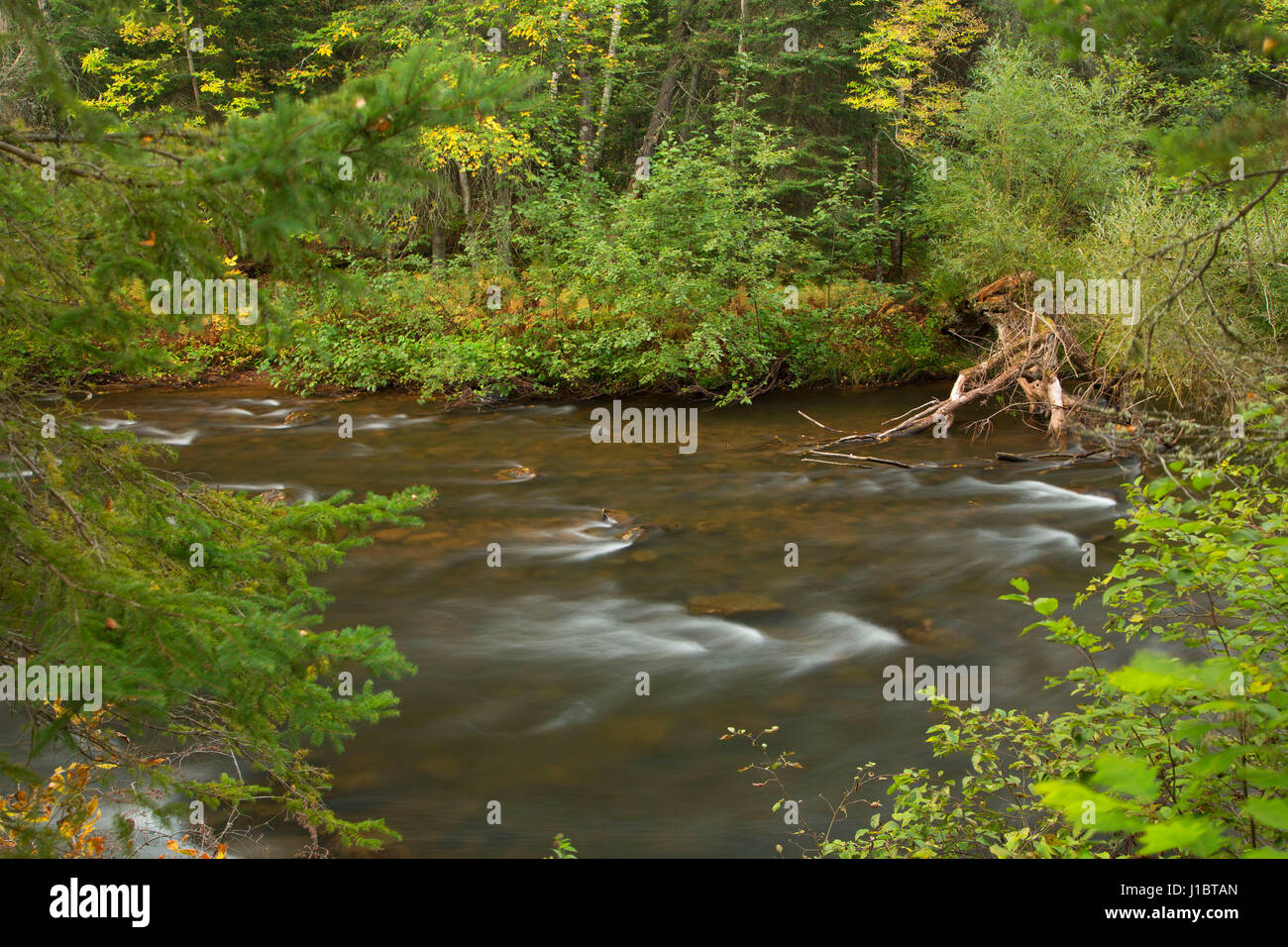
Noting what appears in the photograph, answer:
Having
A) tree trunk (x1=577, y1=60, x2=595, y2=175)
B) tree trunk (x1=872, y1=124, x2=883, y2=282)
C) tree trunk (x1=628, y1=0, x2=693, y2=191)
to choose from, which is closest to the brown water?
tree trunk (x1=577, y1=60, x2=595, y2=175)

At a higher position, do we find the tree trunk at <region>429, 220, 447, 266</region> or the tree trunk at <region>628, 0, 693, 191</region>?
the tree trunk at <region>628, 0, 693, 191</region>

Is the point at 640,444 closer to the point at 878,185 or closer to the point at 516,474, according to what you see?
the point at 516,474

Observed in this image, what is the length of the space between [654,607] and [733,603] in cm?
85

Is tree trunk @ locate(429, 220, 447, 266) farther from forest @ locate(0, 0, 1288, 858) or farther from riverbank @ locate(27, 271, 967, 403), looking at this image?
riverbank @ locate(27, 271, 967, 403)

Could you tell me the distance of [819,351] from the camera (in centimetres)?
2081

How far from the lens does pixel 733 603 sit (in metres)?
9.87

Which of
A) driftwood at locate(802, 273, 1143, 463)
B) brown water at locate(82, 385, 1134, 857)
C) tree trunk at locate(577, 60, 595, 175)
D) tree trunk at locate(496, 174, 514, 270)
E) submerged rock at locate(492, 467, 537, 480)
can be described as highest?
tree trunk at locate(577, 60, 595, 175)

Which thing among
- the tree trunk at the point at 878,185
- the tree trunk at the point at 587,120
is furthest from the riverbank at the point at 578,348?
the tree trunk at the point at 587,120

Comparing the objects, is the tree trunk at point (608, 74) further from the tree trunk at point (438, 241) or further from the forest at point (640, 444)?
the tree trunk at point (438, 241)

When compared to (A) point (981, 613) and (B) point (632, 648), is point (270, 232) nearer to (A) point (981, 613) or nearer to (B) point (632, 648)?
(B) point (632, 648)

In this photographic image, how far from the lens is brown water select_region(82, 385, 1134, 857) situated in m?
6.62

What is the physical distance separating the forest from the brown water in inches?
2.4

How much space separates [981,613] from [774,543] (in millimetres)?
2840

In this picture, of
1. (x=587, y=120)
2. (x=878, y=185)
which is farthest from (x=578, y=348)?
(x=878, y=185)
